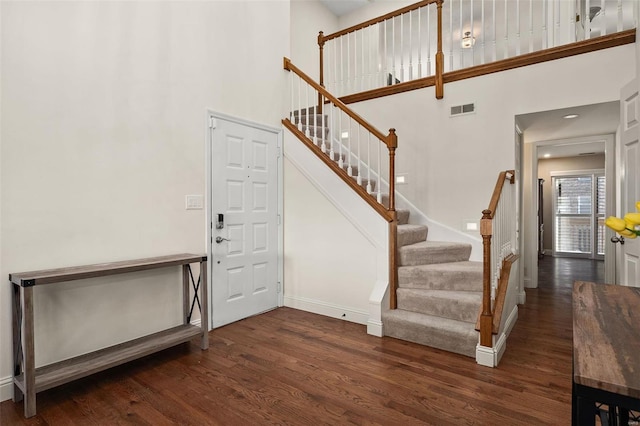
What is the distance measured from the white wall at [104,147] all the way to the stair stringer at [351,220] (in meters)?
0.97

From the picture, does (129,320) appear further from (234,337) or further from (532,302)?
(532,302)

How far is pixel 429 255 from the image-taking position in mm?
3732

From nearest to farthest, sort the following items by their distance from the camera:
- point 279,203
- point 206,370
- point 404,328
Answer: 1. point 206,370
2. point 404,328
3. point 279,203

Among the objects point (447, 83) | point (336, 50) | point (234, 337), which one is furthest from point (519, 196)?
point (234, 337)

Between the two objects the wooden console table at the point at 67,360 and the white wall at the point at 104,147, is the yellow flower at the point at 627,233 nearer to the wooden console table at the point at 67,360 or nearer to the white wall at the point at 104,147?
the wooden console table at the point at 67,360

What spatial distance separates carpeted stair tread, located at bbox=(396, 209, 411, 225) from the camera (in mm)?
4297

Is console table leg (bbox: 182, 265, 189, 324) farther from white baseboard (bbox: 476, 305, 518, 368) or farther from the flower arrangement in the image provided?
the flower arrangement

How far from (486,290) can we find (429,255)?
3.18 feet

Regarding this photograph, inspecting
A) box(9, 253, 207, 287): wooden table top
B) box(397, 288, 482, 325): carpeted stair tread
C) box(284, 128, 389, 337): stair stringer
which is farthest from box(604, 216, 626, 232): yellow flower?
box(9, 253, 207, 287): wooden table top

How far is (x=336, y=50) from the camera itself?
5680mm

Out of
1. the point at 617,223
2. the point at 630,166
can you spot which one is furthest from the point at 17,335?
the point at 630,166

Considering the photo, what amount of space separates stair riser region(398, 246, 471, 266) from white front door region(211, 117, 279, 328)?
1.54 m

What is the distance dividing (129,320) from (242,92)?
8.27 ft

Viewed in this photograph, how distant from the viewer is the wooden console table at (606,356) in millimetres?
830
